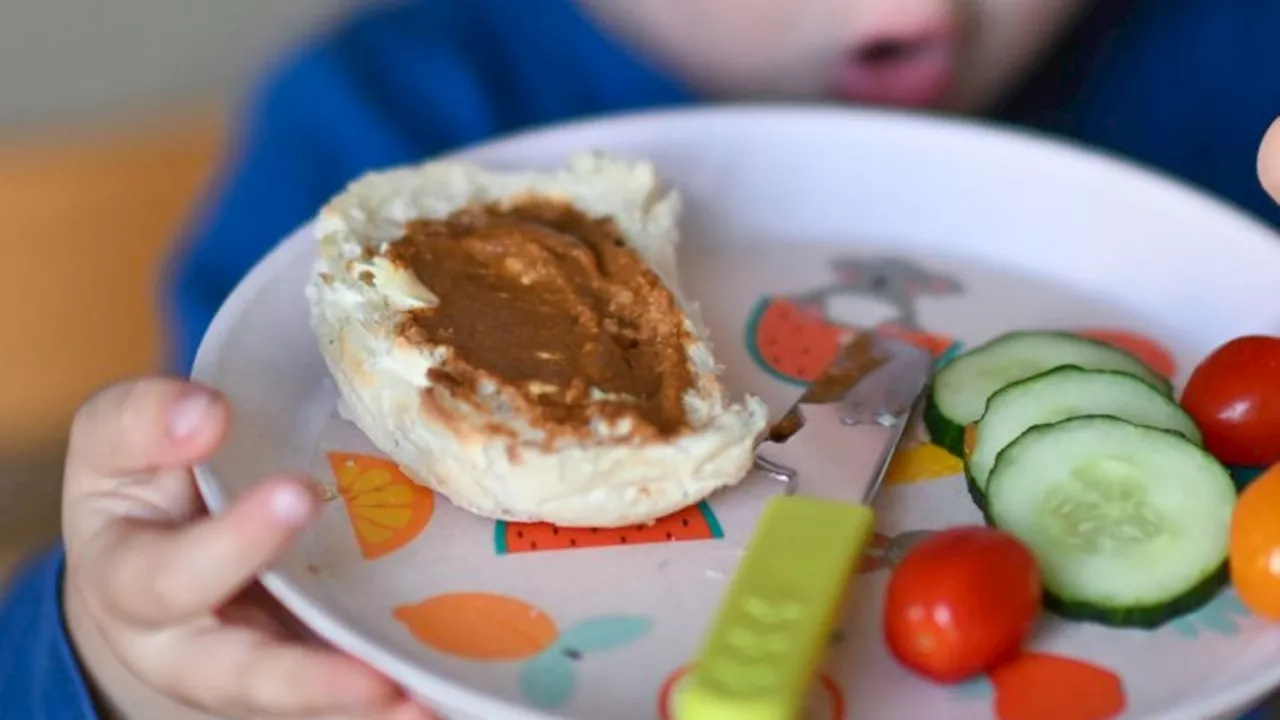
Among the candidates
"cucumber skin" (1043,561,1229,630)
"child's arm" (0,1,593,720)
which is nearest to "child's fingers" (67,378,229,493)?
"child's arm" (0,1,593,720)

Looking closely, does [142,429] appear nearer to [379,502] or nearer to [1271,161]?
[379,502]

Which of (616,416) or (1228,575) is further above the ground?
(616,416)

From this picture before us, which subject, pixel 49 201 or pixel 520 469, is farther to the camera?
pixel 49 201

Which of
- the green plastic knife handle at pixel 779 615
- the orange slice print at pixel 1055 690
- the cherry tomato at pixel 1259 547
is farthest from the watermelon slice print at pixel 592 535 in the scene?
the cherry tomato at pixel 1259 547

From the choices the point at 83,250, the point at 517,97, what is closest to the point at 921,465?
the point at 517,97

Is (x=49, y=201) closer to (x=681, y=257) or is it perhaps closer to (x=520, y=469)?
(x=681, y=257)

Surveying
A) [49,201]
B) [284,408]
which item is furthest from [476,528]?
[49,201]

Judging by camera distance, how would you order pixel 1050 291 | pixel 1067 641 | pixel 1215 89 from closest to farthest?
pixel 1067 641 < pixel 1050 291 < pixel 1215 89
